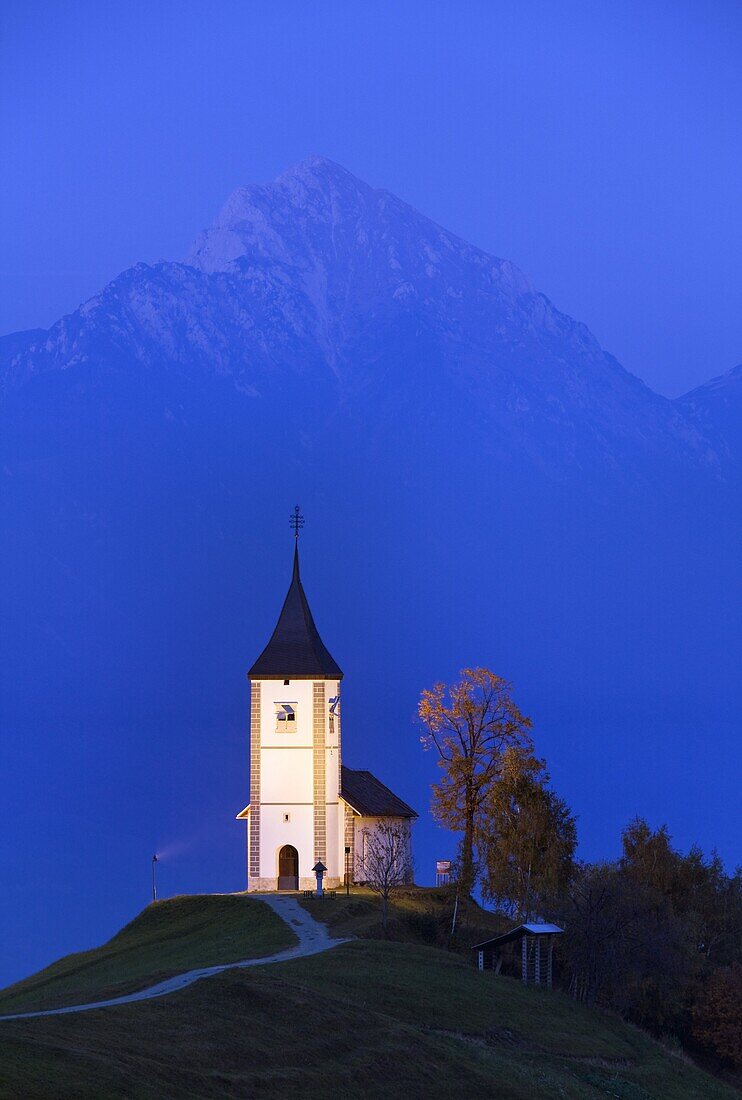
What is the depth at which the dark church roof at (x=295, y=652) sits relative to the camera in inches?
3546

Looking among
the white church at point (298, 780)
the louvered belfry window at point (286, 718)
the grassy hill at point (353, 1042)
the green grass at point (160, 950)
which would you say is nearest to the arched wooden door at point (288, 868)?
the white church at point (298, 780)

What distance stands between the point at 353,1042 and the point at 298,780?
40.9m

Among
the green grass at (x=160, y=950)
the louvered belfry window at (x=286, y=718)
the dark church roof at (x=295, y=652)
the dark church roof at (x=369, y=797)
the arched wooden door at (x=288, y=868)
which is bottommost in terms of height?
the green grass at (x=160, y=950)

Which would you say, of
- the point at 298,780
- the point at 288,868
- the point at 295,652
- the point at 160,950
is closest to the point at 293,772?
the point at 298,780

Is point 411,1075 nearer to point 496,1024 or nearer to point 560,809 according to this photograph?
point 496,1024

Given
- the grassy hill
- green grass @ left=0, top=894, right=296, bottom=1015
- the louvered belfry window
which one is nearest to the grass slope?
the grassy hill

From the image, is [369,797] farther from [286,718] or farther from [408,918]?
[408,918]

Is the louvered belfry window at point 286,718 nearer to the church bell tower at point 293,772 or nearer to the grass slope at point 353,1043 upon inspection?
the church bell tower at point 293,772

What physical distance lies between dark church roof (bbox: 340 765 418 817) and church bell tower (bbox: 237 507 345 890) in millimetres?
1561

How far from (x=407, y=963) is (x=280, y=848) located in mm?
25980

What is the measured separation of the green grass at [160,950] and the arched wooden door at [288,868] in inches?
266

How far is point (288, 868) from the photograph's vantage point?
291ft

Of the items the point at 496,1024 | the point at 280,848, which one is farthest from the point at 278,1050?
the point at 280,848

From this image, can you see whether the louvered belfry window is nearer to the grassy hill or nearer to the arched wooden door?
the arched wooden door
